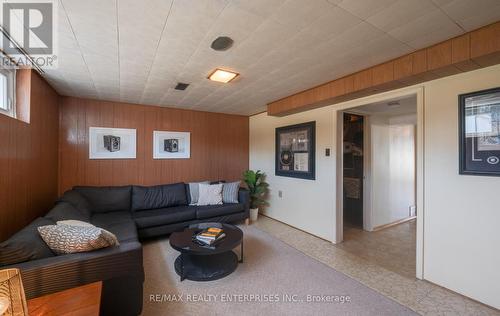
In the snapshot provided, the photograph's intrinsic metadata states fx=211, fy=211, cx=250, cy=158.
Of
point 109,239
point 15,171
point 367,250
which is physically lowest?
point 367,250

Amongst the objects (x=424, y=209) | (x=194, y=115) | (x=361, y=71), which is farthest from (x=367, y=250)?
(x=194, y=115)

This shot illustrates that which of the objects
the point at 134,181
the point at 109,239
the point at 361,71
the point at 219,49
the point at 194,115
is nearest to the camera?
the point at 109,239

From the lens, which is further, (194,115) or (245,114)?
(245,114)

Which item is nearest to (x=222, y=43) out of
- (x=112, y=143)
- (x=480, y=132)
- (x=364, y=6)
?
(x=364, y=6)

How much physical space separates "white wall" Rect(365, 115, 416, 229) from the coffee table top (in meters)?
2.59

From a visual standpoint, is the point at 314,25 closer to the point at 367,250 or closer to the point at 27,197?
the point at 367,250

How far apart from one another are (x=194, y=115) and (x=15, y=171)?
2799mm

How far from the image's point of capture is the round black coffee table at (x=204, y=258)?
214 centimetres

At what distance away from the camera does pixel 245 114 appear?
4836 mm

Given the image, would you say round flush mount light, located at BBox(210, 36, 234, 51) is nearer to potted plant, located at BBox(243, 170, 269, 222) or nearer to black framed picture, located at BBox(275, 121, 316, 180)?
black framed picture, located at BBox(275, 121, 316, 180)

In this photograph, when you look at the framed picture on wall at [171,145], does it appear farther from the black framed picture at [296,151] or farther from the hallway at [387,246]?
the hallway at [387,246]

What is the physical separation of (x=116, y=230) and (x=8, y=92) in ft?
5.82

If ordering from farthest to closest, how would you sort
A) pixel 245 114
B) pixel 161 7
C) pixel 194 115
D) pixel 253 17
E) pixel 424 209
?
pixel 245 114 → pixel 194 115 → pixel 424 209 → pixel 253 17 → pixel 161 7

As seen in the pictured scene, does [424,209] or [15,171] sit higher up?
[15,171]
